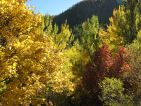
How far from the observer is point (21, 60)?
1875cm

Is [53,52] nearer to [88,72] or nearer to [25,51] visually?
[25,51]

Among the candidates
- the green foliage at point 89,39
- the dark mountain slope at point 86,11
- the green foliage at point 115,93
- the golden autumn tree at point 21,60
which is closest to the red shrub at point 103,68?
the green foliage at point 89,39

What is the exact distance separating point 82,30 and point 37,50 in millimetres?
24782

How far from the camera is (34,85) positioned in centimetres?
1920

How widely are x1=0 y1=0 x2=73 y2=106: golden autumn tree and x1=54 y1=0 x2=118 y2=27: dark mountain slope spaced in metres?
134

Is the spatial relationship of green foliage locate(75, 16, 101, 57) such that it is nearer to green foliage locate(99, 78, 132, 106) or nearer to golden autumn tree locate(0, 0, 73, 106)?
green foliage locate(99, 78, 132, 106)

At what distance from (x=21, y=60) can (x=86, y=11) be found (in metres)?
144

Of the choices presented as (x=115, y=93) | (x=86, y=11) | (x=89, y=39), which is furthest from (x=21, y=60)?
(x=86, y=11)

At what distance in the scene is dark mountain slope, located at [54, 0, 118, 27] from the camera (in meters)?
157

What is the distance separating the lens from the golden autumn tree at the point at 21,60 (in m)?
18.1

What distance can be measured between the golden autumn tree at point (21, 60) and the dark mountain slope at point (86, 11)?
13422cm

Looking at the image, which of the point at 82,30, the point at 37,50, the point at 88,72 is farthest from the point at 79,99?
the point at 37,50

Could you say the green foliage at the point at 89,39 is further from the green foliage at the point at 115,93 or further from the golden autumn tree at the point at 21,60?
the golden autumn tree at the point at 21,60

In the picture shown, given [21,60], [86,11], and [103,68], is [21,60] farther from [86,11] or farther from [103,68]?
[86,11]
